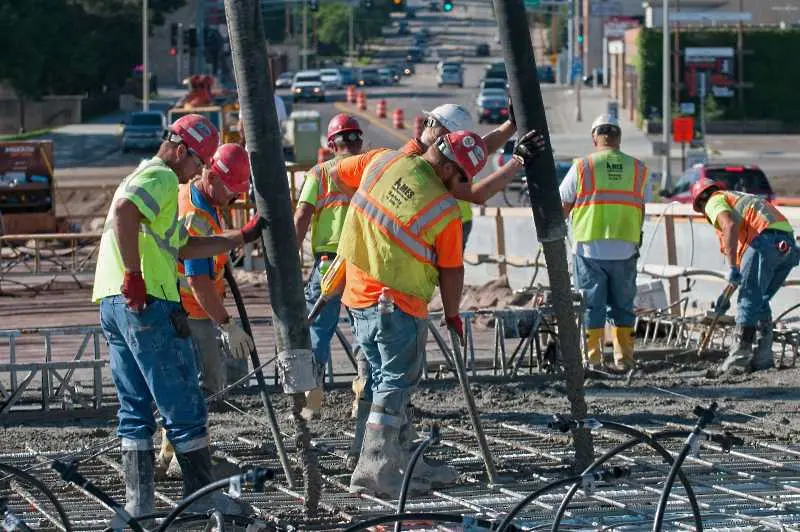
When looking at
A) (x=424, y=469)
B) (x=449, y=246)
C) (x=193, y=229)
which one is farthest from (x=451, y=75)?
(x=449, y=246)

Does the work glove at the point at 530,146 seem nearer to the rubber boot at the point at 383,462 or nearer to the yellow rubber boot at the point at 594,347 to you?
the rubber boot at the point at 383,462

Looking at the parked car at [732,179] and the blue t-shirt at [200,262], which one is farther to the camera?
the parked car at [732,179]

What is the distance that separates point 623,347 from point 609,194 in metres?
1.27

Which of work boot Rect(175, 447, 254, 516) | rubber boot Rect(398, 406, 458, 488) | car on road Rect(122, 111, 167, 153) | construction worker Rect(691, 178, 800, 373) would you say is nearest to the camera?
work boot Rect(175, 447, 254, 516)

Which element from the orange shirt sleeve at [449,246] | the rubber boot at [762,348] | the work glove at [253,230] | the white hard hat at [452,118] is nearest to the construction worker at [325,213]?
the white hard hat at [452,118]

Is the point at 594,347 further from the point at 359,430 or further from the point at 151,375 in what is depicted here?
the point at 151,375

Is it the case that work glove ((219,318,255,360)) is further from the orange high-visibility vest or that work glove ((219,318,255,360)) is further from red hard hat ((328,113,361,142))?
red hard hat ((328,113,361,142))

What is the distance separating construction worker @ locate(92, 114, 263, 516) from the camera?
289 inches

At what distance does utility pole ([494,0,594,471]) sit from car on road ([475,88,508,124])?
5095 centimetres

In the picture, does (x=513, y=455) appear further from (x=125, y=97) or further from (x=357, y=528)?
(x=125, y=97)

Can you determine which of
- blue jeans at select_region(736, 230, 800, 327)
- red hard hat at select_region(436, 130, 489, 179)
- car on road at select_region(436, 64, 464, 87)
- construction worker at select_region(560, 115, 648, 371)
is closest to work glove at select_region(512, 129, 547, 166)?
red hard hat at select_region(436, 130, 489, 179)

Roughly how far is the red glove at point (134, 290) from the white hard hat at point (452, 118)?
6.94 ft

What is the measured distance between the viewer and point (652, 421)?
34.4 ft

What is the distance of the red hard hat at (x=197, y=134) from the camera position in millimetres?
7730
